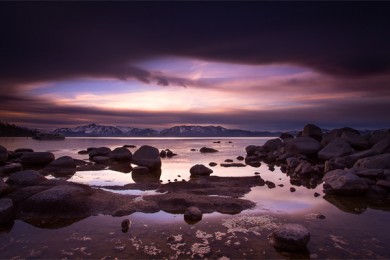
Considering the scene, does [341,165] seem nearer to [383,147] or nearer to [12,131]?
[383,147]

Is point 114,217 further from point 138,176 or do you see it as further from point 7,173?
point 7,173

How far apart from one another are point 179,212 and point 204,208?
3.95 ft

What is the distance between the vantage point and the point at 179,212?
499 inches

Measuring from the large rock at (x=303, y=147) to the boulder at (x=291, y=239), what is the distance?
28152 mm

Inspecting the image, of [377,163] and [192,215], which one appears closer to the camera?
[192,215]

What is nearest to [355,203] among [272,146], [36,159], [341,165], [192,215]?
[192,215]

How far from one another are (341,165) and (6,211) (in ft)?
75.6

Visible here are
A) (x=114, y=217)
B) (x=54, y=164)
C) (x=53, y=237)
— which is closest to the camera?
(x=53, y=237)

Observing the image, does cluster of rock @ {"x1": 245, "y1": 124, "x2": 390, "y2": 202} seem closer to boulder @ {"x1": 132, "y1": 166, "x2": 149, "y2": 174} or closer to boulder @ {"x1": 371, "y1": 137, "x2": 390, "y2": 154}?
boulder @ {"x1": 371, "y1": 137, "x2": 390, "y2": 154}

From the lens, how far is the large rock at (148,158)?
28.4 metres

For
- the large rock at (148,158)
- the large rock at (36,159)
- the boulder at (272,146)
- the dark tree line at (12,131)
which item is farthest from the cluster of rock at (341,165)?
the dark tree line at (12,131)

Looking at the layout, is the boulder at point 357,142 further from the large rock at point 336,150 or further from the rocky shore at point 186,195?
the rocky shore at point 186,195

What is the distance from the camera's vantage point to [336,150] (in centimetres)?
3025

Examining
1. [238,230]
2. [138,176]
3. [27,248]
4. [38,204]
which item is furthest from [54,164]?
[238,230]
